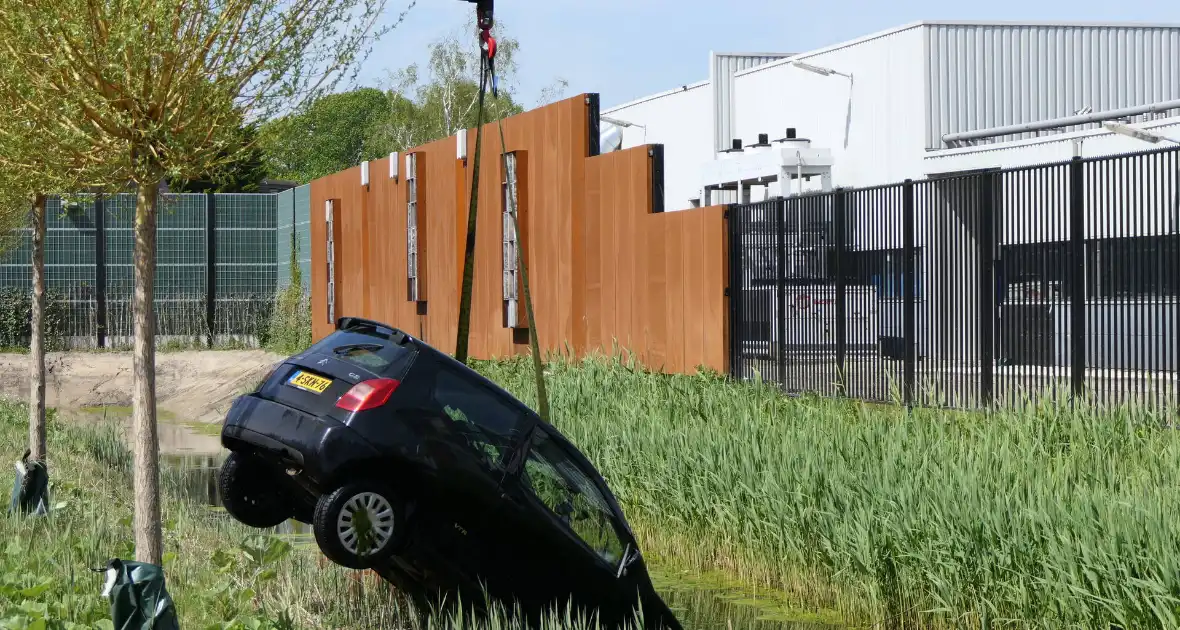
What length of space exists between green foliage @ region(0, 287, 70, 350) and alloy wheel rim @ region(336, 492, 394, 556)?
26145 millimetres

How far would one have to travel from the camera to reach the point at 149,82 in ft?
20.1

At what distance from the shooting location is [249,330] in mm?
32719

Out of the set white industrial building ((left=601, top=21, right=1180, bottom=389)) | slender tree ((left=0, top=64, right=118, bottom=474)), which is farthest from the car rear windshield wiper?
white industrial building ((left=601, top=21, right=1180, bottom=389))

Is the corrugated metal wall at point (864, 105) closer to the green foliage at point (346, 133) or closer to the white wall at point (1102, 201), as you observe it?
the white wall at point (1102, 201)

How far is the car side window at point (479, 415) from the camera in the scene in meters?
6.21

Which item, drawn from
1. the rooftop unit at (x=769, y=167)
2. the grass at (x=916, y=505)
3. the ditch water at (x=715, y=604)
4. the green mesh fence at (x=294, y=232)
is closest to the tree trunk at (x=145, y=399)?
the ditch water at (x=715, y=604)

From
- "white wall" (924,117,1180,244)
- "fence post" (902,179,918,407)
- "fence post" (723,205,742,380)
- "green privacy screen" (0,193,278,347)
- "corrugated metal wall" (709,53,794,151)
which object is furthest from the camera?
"green privacy screen" (0,193,278,347)

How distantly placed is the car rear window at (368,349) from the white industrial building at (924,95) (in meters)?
15.9

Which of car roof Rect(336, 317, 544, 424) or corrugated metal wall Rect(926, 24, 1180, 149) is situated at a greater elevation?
corrugated metal wall Rect(926, 24, 1180, 149)

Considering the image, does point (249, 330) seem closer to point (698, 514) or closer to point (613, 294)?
point (613, 294)

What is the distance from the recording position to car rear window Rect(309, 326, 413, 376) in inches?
243

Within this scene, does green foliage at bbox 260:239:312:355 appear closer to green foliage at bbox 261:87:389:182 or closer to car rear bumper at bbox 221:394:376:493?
car rear bumper at bbox 221:394:376:493

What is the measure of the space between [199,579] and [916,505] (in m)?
3.63

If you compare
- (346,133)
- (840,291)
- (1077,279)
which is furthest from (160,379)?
(346,133)
